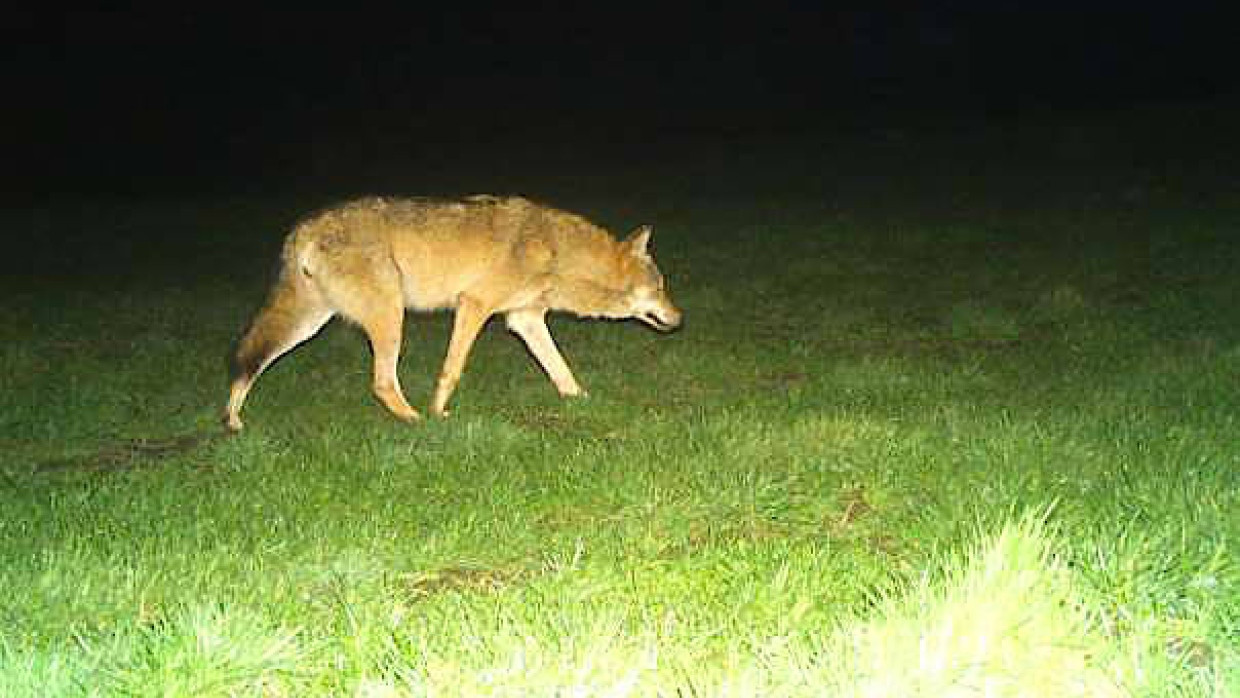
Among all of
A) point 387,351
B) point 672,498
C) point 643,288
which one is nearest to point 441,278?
point 387,351

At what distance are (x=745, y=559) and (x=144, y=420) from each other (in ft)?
14.6

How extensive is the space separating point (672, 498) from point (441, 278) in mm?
2723

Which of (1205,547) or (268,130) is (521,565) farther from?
(268,130)

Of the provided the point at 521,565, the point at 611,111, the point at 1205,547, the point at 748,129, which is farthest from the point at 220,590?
the point at 611,111

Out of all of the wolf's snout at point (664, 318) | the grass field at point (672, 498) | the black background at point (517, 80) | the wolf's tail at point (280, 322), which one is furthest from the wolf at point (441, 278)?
the black background at point (517, 80)

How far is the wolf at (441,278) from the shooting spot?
7551 mm

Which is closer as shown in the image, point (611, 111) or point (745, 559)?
point (745, 559)

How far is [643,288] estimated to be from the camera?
29.8 feet

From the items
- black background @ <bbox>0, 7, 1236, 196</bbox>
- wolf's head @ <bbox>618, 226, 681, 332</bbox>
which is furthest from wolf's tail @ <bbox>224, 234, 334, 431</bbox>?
black background @ <bbox>0, 7, 1236, 196</bbox>

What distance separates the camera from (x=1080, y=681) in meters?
3.65

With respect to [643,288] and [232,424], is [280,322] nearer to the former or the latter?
[232,424]

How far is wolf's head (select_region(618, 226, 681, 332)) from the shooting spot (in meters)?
8.96

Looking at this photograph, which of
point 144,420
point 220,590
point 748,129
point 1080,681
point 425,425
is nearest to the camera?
point 1080,681

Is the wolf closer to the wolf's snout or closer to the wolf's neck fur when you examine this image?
the wolf's neck fur
